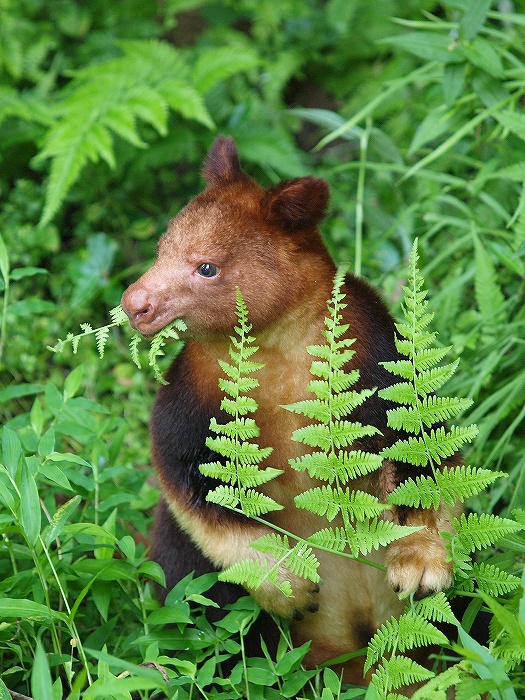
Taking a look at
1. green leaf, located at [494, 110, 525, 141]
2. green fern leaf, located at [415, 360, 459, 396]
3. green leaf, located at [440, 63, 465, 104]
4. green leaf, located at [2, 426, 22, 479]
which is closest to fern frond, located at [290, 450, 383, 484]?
green fern leaf, located at [415, 360, 459, 396]

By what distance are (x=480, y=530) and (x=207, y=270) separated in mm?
1153

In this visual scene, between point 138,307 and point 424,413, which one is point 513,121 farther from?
point 138,307

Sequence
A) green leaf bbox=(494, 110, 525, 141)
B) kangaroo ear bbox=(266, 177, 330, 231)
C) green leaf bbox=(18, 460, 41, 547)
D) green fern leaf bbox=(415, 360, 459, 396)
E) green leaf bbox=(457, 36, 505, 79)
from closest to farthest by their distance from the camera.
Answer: green fern leaf bbox=(415, 360, 459, 396) → green leaf bbox=(18, 460, 41, 547) → kangaroo ear bbox=(266, 177, 330, 231) → green leaf bbox=(494, 110, 525, 141) → green leaf bbox=(457, 36, 505, 79)

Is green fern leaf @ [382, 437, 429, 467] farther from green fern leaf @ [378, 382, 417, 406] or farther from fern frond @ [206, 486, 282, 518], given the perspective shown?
fern frond @ [206, 486, 282, 518]

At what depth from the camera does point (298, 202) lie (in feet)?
10.1

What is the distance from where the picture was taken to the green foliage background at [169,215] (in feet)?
10.2

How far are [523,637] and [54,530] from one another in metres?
1.43

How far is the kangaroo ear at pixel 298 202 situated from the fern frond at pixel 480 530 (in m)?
1.08

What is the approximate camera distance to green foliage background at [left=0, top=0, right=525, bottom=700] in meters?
3.12

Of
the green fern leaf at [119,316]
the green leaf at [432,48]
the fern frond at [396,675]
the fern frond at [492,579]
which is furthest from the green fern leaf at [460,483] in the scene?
the green leaf at [432,48]

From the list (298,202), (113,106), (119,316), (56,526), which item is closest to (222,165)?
(298,202)

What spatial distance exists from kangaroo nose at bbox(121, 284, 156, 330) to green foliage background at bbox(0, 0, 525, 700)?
0.48 metres

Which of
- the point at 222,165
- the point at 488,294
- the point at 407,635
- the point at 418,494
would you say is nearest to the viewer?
the point at 407,635

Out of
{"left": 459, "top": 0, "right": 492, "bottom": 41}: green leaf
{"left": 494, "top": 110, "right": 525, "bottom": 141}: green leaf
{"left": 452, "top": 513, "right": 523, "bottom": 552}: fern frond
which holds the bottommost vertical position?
{"left": 452, "top": 513, "right": 523, "bottom": 552}: fern frond
